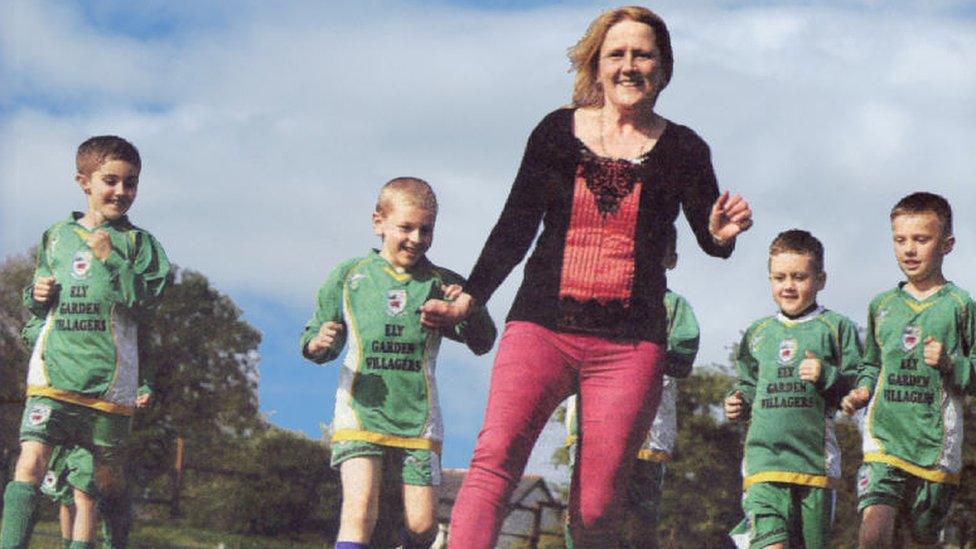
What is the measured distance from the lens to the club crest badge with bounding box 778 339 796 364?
32.1ft

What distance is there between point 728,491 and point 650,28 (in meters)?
31.8

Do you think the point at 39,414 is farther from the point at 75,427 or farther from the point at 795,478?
the point at 795,478

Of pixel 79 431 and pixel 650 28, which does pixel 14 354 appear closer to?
pixel 79 431

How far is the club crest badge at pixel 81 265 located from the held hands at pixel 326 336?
211 centimetres

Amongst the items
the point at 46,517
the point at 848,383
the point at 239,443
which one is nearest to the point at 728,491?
the point at 239,443

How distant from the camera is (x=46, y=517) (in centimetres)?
2386

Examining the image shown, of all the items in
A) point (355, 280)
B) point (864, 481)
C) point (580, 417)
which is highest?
point (355, 280)

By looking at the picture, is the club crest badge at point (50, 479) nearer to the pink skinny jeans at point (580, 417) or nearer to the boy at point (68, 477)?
the boy at point (68, 477)

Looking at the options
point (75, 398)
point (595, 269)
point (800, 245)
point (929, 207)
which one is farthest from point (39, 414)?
point (929, 207)

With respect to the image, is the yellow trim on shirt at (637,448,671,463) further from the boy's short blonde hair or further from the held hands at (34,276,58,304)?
the held hands at (34,276,58,304)

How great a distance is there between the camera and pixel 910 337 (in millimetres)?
10109

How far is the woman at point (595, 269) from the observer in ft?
20.2

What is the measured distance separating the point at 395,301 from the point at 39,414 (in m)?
2.50

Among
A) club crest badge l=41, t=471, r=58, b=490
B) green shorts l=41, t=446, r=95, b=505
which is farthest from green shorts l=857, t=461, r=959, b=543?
club crest badge l=41, t=471, r=58, b=490
